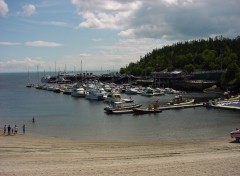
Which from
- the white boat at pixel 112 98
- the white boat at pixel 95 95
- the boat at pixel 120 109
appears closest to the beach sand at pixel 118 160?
the boat at pixel 120 109

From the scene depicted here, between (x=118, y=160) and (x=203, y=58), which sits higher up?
(x=203, y=58)

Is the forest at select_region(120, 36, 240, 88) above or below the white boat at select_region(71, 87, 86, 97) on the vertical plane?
above

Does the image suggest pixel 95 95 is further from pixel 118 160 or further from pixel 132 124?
pixel 118 160

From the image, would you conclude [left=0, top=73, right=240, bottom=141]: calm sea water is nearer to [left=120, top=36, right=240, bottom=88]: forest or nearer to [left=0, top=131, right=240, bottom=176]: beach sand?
[left=0, top=131, right=240, bottom=176]: beach sand

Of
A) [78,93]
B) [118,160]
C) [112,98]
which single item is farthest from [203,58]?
[118,160]

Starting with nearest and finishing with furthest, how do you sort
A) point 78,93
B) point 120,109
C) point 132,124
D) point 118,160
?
point 118,160 < point 132,124 < point 120,109 < point 78,93

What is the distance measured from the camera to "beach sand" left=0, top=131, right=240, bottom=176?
25.8 m

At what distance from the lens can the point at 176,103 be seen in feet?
284

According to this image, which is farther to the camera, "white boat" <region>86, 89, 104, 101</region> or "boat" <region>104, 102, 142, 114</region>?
"white boat" <region>86, 89, 104, 101</region>

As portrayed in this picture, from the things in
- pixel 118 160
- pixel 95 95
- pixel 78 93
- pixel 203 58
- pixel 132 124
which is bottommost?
pixel 132 124

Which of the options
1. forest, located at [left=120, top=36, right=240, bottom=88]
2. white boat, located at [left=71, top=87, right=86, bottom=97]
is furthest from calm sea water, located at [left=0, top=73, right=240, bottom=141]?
forest, located at [left=120, top=36, right=240, bottom=88]

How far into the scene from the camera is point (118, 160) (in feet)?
100.0

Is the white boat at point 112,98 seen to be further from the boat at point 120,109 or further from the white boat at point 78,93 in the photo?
the white boat at point 78,93

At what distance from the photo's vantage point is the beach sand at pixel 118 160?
25.8m
